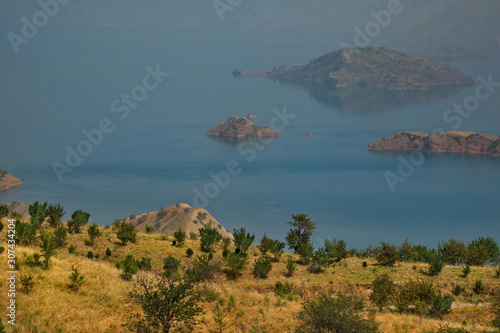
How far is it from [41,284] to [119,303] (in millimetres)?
3205

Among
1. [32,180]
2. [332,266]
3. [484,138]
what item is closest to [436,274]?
[332,266]

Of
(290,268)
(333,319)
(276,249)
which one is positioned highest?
(276,249)

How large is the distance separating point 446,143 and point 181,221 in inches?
5715

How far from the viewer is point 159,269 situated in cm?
2802

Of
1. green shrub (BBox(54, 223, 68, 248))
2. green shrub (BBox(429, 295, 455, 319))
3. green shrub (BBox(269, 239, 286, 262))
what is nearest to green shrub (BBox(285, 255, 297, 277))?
green shrub (BBox(269, 239, 286, 262))

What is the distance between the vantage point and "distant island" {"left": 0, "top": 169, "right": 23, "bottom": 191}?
477 ft

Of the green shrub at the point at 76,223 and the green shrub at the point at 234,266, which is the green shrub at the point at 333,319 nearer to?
the green shrub at the point at 234,266

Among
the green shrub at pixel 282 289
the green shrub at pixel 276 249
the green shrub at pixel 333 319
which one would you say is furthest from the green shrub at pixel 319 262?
the green shrub at pixel 333 319

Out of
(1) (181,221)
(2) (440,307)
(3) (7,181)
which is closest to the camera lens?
(2) (440,307)

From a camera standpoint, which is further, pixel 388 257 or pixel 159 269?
pixel 388 257

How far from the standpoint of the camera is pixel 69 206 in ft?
432

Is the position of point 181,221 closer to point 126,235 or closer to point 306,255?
point 306,255

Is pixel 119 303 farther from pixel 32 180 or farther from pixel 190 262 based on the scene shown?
pixel 32 180

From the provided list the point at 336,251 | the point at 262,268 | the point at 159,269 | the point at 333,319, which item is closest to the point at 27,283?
the point at 159,269
